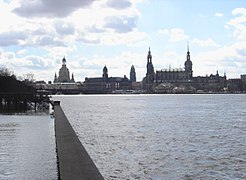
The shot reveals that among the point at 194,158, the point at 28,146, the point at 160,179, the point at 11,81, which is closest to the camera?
the point at 160,179

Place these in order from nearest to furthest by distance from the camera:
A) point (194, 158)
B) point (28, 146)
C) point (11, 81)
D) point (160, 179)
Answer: point (160, 179)
point (194, 158)
point (28, 146)
point (11, 81)

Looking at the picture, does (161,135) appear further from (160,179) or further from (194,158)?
(160,179)

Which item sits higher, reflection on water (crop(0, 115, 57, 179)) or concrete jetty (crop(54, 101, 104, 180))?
concrete jetty (crop(54, 101, 104, 180))

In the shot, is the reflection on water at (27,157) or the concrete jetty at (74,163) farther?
the reflection on water at (27,157)

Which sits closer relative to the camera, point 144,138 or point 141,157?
point 141,157

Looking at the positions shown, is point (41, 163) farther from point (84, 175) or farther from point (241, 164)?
point (241, 164)

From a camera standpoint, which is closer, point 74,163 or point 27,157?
point 74,163

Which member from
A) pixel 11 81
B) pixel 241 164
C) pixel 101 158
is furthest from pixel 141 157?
pixel 11 81

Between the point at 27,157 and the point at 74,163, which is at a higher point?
the point at 74,163

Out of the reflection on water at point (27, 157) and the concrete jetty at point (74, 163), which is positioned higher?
the concrete jetty at point (74, 163)

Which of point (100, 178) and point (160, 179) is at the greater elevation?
Answer: point (100, 178)

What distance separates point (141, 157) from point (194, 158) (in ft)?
11.0

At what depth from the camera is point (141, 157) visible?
2569cm

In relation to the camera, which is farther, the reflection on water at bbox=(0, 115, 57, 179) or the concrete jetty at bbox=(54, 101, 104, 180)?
the reflection on water at bbox=(0, 115, 57, 179)
